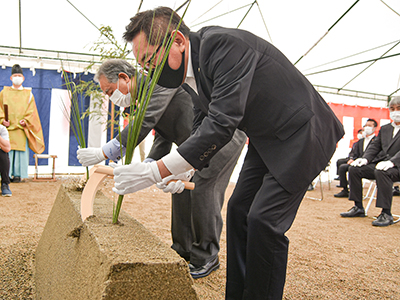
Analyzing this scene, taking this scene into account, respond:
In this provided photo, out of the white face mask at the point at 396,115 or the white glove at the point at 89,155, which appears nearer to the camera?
the white glove at the point at 89,155

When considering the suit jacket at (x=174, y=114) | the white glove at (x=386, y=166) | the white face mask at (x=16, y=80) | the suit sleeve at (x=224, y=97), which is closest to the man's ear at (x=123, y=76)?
the suit jacket at (x=174, y=114)

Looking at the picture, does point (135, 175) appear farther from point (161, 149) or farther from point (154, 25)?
point (161, 149)

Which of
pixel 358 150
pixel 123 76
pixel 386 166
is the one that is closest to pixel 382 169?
pixel 386 166

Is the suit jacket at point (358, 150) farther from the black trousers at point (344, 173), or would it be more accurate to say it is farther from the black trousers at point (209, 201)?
the black trousers at point (209, 201)

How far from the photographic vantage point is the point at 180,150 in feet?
3.03

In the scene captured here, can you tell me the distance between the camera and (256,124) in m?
1.04

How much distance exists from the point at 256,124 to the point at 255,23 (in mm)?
5656

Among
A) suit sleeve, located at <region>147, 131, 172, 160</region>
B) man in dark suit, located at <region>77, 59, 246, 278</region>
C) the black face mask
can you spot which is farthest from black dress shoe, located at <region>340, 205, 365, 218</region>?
the black face mask

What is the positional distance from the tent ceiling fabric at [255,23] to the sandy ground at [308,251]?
2974mm

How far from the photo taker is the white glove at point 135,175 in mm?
945

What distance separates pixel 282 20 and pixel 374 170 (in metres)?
3.59

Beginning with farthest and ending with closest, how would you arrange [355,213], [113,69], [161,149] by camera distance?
[355,213] < [161,149] < [113,69]

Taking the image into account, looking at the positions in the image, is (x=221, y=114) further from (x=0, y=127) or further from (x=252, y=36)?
(x=0, y=127)

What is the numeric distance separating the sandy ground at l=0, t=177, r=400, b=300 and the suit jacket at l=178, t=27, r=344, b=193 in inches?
30.4
